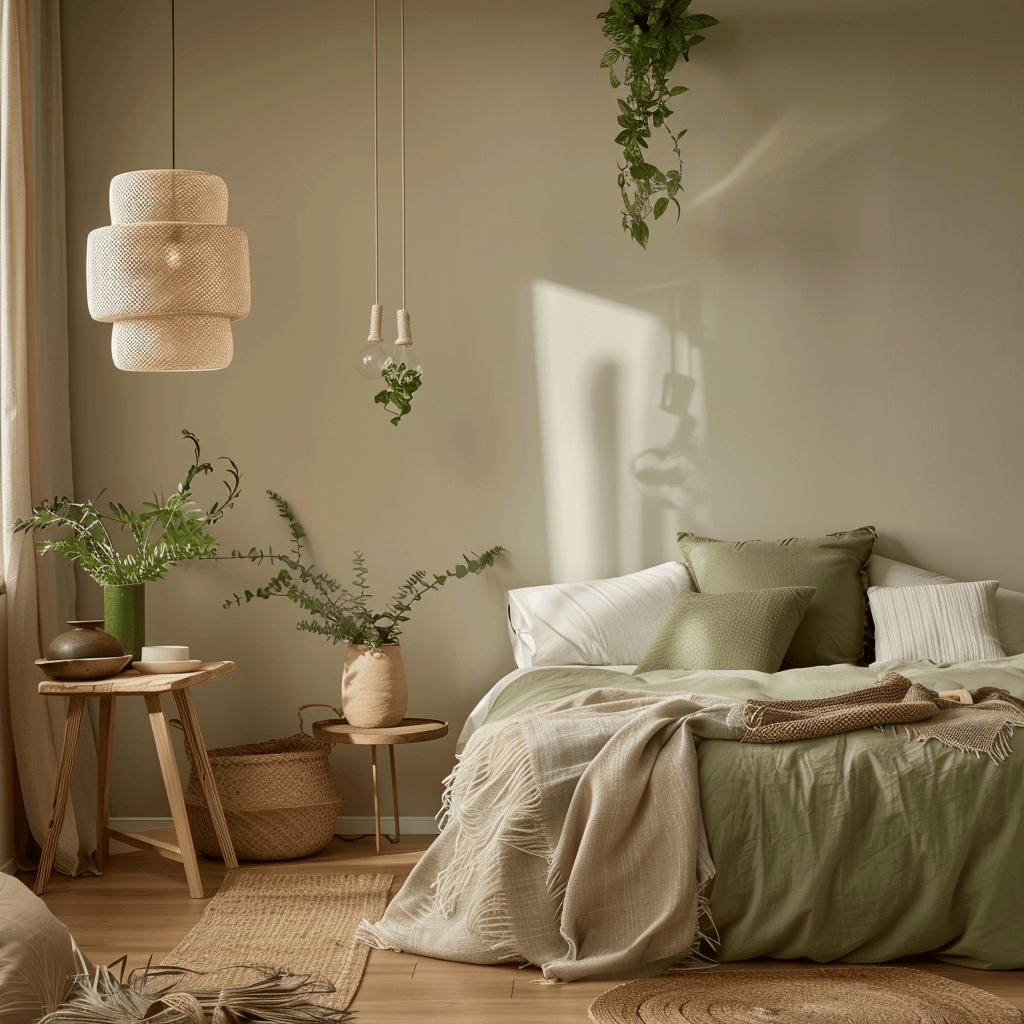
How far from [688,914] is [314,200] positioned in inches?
110

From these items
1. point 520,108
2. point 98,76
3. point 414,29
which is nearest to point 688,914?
point 520,108

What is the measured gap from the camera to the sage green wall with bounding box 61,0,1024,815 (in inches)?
158

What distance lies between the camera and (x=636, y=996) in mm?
2379

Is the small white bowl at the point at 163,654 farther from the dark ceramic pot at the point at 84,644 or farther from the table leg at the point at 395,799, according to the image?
the table leg at the point at 395,799

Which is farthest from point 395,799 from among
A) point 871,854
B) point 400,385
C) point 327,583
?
point 871,854

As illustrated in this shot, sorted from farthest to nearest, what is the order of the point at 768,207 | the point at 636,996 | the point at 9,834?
the point at 768,207, the point at 9,834, the point at 636,996

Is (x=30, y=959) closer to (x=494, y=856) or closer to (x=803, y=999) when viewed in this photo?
(x=494, y=856)

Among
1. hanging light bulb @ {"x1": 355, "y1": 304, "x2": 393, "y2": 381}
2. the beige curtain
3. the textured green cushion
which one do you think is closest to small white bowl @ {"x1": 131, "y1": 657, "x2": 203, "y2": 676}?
the beige curtain

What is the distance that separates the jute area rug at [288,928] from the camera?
256 cm

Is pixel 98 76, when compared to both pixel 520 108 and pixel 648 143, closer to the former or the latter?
pixel 520 108

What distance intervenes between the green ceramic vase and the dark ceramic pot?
6.0 inches

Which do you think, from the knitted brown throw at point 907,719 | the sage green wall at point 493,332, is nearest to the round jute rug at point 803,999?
the knitted brown throw at point 907,719

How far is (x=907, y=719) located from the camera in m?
2.64

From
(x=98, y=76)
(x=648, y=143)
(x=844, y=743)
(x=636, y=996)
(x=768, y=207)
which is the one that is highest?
(x=98, y=76)
